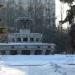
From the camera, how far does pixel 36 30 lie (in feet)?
98.4

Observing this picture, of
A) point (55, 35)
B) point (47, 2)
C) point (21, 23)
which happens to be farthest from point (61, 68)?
point (47, 2)

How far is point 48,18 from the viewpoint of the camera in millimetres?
32375

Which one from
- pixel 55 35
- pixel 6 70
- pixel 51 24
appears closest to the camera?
pixel 6 70

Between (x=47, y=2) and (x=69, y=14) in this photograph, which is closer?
(x=69, y=14)

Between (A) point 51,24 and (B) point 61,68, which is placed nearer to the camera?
(B) point 61,68

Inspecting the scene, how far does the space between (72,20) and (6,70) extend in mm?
12264

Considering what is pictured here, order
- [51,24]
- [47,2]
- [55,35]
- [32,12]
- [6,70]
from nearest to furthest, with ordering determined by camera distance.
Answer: [6,70], [55,35], [51,24], [32,12], [47,2]

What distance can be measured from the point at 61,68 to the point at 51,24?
1091 inches

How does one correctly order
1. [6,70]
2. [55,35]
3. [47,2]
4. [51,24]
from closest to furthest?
1. [6,70]
2. [55,35]
3. [51,24]
4. [47,2]

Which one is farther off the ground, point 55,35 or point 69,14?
point 69,14

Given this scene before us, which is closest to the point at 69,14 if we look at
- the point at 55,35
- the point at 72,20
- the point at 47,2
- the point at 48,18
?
the point at 72,20

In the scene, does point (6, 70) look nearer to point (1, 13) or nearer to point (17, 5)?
point (1, 13)

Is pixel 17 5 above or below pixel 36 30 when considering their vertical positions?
above

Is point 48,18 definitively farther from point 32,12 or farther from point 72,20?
point 72,20
